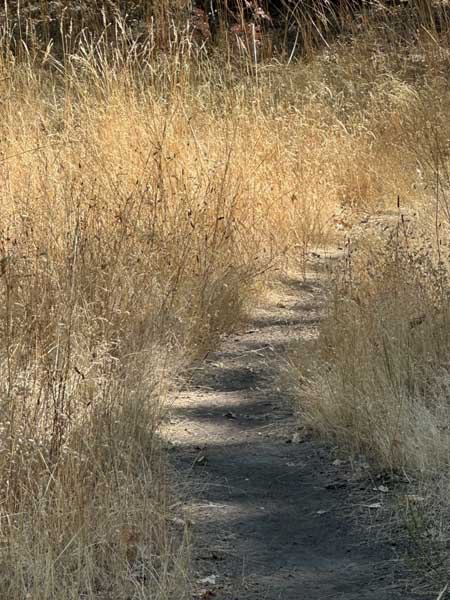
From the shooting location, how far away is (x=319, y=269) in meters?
7.55

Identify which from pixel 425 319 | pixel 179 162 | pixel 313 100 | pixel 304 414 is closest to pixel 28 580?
pixel 304 414

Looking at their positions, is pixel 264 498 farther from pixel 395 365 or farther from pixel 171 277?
pixel 171 277

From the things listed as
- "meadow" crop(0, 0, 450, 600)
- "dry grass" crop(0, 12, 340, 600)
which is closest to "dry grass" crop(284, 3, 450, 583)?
"meadow" crop(0, 0, 450, 600)

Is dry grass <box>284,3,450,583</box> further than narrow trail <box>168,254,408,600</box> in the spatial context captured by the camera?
Yes

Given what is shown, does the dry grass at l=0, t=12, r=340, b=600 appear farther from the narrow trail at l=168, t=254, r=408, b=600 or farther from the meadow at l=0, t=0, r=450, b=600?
the narrow trail at l=168, t=254, r=408, b=600

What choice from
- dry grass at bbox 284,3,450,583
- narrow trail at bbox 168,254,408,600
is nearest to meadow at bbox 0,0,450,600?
dry grass at bbox 284,3,450,583

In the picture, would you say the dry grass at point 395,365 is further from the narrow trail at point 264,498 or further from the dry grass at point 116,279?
the dry grass at point 116,279

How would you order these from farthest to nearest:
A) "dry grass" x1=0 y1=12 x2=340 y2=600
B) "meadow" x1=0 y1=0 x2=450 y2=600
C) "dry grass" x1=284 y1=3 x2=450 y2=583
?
"dry grass" x1=284 y1=3 x2=450 y2=583 → "meadow" x1=0 y1=0 x2=450 y2=600 → "dry grass" x1=0 y1=12 x2=340 y2=600

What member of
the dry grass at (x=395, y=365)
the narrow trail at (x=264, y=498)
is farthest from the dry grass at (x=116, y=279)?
the dry grass at (x=395, y=365)

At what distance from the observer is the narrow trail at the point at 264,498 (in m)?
3.41

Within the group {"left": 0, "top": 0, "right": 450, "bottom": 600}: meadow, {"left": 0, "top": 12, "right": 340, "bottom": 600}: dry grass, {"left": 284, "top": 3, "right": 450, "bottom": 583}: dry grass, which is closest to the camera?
{"left": 0, "top": 12, "right": 340, "bottom": 600}: dry grass

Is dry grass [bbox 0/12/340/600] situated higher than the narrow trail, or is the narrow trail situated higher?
dry grass [bbox 0/12/340/600]

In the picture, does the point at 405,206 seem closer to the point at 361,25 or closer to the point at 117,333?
the point at 361,25

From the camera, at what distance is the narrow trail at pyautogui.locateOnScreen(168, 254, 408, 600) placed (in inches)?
134
